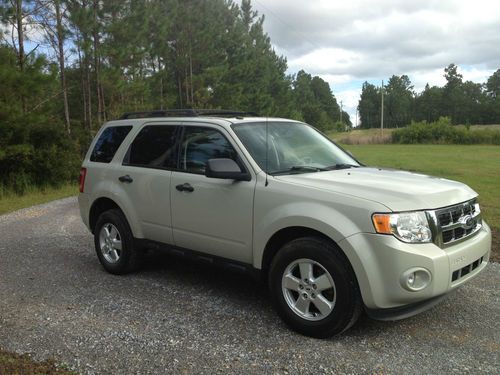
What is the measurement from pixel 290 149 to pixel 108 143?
2.54 m

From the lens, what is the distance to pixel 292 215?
4.06 meters

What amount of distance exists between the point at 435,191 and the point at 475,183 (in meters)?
13.4

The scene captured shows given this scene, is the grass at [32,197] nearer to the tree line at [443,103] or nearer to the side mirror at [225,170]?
the side mirror at [225,170]

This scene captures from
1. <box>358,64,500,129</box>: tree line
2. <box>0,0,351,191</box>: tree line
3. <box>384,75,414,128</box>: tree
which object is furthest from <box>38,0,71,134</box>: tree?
<box>384,75,414,128</box>: tree

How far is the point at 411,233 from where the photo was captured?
3.68 meters

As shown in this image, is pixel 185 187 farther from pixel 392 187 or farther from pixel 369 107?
pixel 369 107

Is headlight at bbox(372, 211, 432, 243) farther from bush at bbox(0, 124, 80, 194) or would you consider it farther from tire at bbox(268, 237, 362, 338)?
bush at bbox(0, 124, 80, 194)

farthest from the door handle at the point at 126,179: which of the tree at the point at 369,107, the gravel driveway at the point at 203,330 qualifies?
the tree at the point at 369,107

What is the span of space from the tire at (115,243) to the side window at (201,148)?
1.23 meters

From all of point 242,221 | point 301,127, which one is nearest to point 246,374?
point 242,221

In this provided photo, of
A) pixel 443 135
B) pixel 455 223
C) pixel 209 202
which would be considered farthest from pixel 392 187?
pixel 443 135

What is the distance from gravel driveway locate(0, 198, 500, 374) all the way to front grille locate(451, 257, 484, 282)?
20.7 inches

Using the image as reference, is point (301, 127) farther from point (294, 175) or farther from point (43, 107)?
point (43, 107)

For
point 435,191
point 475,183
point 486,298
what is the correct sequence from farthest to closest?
point 475,183, point 486,298, point 435,191
